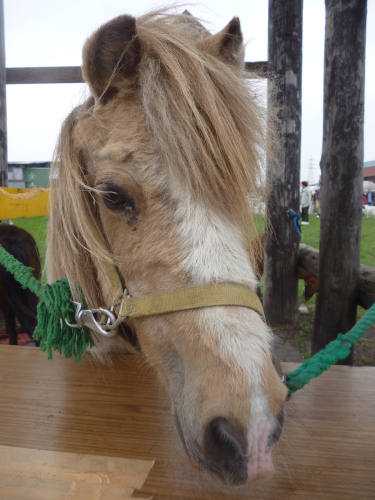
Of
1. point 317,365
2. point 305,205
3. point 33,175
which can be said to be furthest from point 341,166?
point 305,205

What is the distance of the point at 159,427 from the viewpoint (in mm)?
1022

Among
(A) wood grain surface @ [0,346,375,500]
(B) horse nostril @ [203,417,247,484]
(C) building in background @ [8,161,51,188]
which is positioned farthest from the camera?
(C) building in background @ [8,161,51,188]

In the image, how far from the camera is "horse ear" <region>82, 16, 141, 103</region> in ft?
3.46

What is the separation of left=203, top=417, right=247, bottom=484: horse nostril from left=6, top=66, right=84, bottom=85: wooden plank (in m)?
3.61

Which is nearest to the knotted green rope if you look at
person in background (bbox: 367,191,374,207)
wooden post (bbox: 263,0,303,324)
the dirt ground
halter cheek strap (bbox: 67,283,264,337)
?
halter cheek strap (bbox: 67,283,264,337)

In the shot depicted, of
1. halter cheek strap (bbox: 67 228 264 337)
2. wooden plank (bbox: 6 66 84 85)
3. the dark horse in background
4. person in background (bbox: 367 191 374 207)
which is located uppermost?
wooden plank (bbox: 6 66 84 85)

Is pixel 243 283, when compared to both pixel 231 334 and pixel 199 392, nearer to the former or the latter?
pixel 231 334

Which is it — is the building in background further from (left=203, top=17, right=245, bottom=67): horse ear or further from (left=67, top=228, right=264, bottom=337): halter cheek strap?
(left=203, top=17, right=245, bottom=67): horse ear

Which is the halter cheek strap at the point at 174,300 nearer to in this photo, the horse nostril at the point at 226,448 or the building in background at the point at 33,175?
the horse nostril at the point at 226,448

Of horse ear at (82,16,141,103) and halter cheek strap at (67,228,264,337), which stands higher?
horse ear at (82,16,141,103)

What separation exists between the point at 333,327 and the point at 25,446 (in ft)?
6.80

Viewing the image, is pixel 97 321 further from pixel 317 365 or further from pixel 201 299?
pixel 317 365

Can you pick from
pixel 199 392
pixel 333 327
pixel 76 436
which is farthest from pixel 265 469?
pixel 333 327

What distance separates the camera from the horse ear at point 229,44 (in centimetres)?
121
